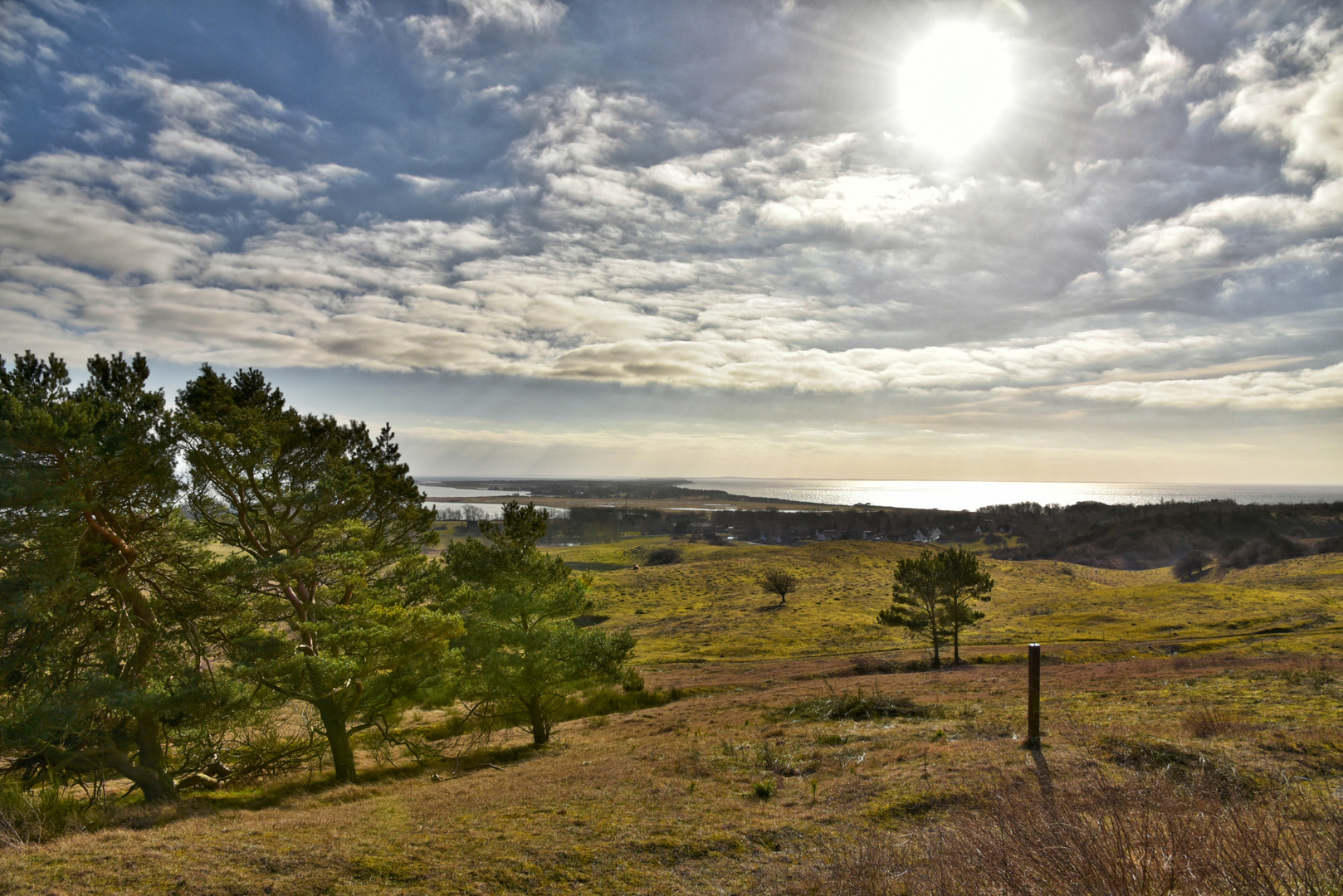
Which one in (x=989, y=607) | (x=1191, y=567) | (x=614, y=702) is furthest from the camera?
(x=1191, y=567)

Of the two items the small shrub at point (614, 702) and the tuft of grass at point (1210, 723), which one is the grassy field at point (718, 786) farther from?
the small shrub at point (614, 702)

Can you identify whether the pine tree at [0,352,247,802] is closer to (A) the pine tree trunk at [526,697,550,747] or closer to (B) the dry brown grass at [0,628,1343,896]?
(B) the dry brown grass at [0,628,1343,896]

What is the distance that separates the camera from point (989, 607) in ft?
291

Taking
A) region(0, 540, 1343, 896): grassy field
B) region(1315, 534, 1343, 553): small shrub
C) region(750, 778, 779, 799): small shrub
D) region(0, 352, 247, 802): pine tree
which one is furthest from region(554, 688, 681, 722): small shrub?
region(1315, 534, 1343, 553): small shrub

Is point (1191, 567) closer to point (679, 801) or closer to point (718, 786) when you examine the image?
point (718, 786)

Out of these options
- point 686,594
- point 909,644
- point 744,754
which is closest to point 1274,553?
point 909,644

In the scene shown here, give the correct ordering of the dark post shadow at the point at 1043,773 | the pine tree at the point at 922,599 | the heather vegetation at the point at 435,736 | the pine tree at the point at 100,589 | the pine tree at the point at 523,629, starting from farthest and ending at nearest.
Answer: the pine tree at the point at 922,599 → the pine tree at the point at 523,629 → the pine tree at the point at 100,589 → the dark post shadow at the point at 1043,773 → the heather vegetation at the point at 435,736

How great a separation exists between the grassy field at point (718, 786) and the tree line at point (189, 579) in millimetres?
2489

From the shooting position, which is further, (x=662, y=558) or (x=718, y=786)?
(x=662, y=558)

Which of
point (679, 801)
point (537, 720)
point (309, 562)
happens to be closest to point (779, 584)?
point (537, 720)

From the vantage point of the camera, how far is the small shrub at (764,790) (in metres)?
13.8

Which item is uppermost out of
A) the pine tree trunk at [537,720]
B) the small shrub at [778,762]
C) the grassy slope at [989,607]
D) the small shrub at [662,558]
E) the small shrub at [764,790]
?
the small shrub at [764,790]

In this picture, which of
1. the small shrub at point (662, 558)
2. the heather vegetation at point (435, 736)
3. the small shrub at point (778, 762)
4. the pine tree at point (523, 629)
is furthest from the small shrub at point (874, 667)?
the small shrub at point (662, 558)

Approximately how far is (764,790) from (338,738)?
14524mm
